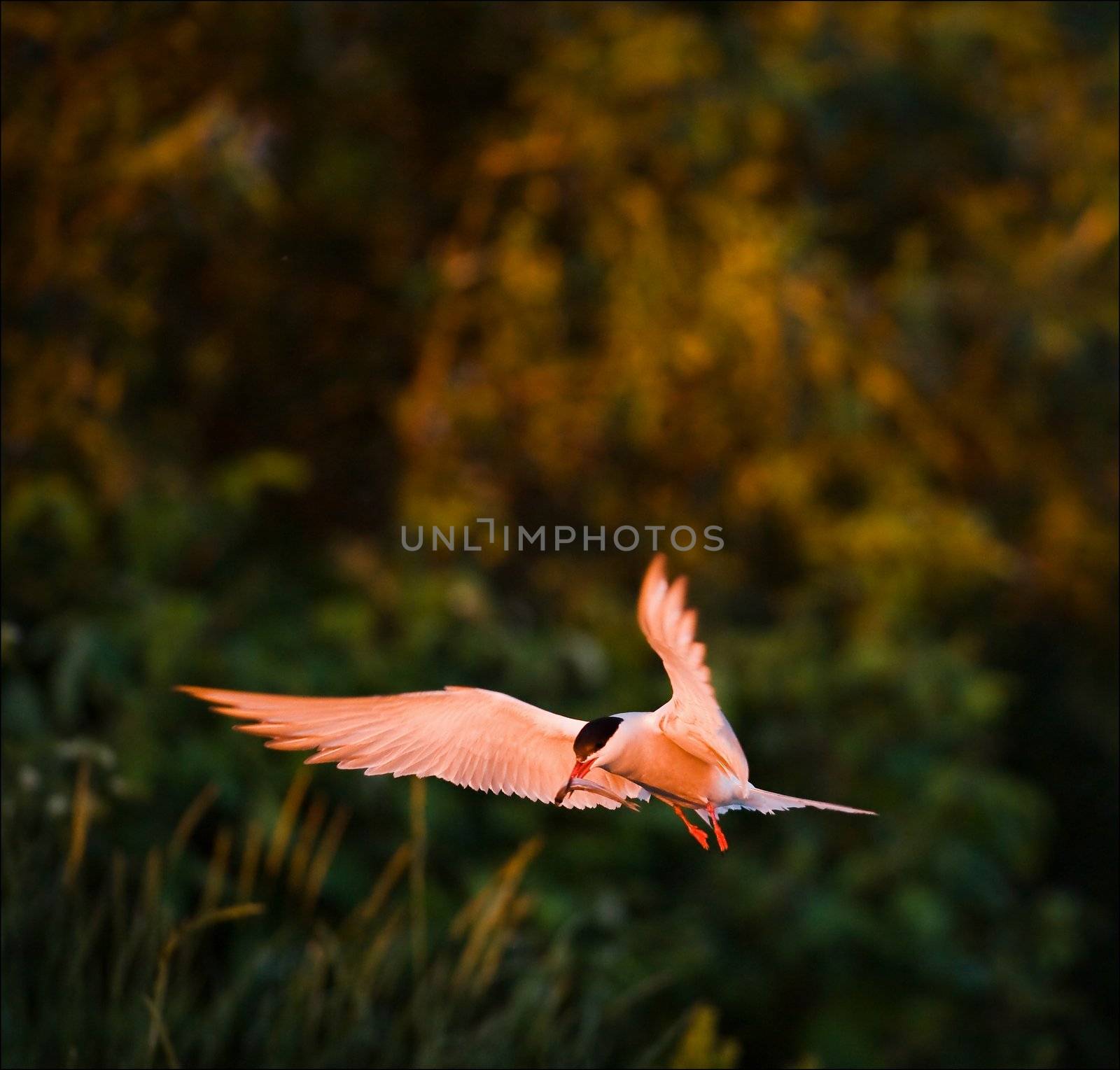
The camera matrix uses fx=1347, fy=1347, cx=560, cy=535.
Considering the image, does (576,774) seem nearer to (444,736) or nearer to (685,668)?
(685,668)

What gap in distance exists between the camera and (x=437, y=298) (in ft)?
19.9

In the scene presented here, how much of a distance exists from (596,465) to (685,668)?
5625 mm

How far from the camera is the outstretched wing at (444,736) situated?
0.92m

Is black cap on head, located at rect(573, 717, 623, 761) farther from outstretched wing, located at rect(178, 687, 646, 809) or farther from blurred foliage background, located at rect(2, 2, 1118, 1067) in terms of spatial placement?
blurred foliage background, located at rect(2, 2, 1118, 1067)

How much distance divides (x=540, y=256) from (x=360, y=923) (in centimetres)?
395

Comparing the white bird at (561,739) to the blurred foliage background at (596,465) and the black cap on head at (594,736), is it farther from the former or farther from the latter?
the blurred foliage background at (596,465)

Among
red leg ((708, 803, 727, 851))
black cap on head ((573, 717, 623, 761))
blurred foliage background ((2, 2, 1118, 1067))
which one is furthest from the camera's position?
blurred foliage background ((2, 2, 1118, 1067))

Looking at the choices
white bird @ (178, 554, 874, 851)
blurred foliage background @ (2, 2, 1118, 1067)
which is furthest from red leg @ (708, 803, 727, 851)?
blurred foliage background @ (2, 2, 1118, 1067)

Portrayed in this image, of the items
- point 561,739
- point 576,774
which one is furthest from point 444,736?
point 576,774

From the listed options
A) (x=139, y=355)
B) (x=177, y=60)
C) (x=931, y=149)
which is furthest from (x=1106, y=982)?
(x=177, y=60)

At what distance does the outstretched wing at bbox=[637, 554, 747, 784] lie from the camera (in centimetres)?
82

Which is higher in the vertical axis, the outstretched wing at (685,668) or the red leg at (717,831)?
the outstretched wing at (685,668)

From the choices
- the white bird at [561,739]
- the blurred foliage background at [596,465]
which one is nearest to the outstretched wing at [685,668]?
the white bird at [561,739]

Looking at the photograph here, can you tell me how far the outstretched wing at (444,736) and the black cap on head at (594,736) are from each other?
50 mm
